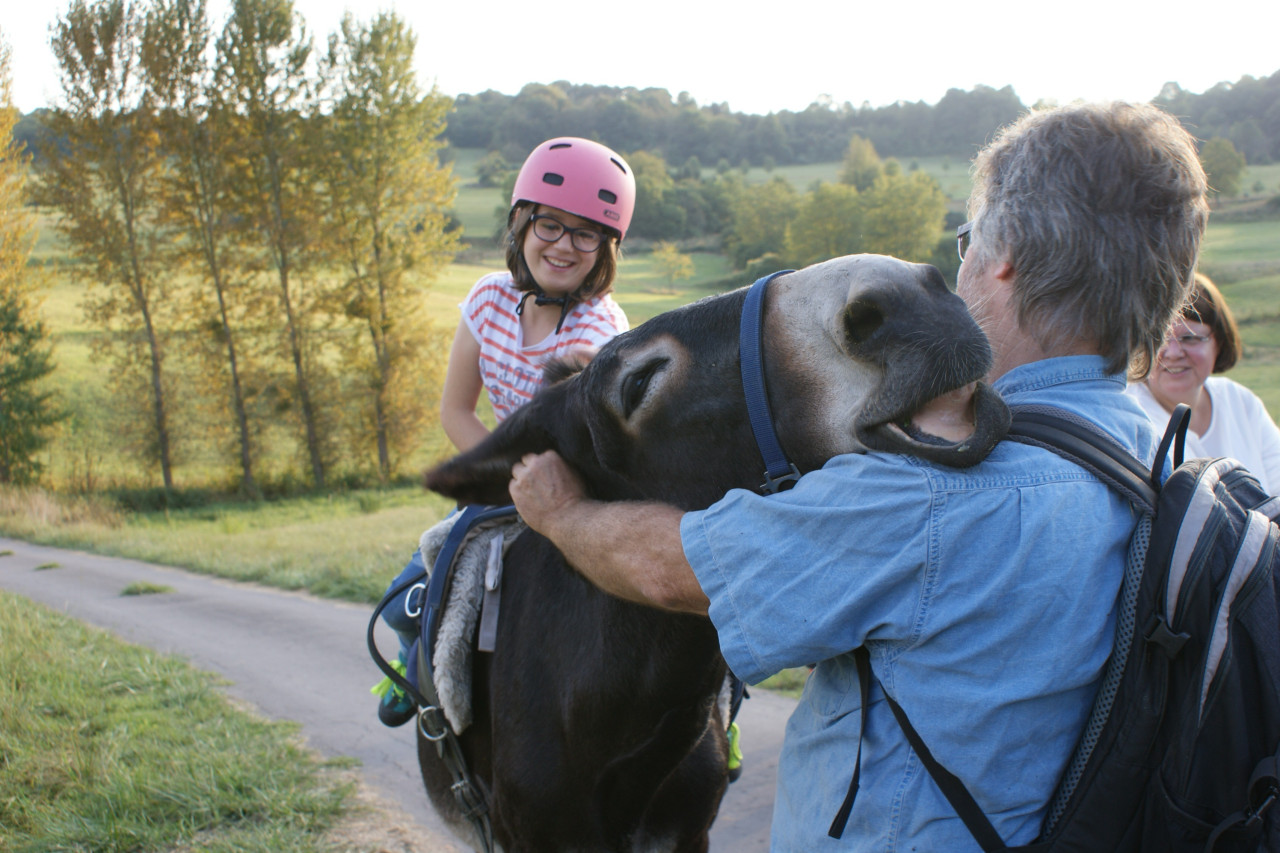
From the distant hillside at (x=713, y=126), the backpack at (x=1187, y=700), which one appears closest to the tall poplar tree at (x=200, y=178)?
the backpack at (x=1187, y=700)

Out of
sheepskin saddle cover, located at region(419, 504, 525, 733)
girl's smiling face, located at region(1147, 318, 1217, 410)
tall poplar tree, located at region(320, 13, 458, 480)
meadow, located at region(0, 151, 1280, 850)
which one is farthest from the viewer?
tall poplar tree, located at region(320, 13, 458, 480)

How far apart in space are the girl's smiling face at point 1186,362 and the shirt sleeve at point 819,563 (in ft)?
11.8

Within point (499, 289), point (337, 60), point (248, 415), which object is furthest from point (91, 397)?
point (499, 289)

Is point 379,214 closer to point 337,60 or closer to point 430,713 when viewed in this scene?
point 337,60

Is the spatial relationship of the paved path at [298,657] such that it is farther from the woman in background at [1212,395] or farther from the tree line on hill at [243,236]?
the tree line on hill at [243,236]

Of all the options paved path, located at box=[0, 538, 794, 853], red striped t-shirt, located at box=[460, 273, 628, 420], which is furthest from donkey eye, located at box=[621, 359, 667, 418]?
paved path, located at box=[0, 538, 794, 853]

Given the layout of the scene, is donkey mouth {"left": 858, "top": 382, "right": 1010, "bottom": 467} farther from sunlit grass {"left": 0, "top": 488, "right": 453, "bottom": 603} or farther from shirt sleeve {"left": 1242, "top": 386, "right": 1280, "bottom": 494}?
sunlit grass {"left": 0, "top": 488, "right": 453, "bottom": 603}

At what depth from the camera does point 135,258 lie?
2519 centimetres

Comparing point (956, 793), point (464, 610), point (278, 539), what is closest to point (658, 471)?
point (956, 793)

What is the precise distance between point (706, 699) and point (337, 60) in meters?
30.1

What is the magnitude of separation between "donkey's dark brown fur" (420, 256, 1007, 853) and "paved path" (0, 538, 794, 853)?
6.39 ft

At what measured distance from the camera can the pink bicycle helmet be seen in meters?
3.71

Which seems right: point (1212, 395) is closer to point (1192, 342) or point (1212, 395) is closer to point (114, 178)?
point (1192, 342)

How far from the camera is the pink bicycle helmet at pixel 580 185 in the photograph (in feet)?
12.2
